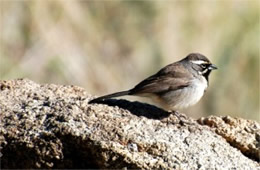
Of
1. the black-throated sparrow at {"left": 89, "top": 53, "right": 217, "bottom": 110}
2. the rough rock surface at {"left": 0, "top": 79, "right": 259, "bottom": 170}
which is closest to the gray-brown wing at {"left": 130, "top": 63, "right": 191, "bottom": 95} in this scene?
the black-throated sparrow at {"left": 89, "top": 53, "right": 217, "bottom": 110}

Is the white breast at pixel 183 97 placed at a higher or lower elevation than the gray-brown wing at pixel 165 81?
lower

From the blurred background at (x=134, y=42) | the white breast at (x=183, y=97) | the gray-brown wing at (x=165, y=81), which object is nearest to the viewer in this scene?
the gray-brown wing at (x=165, y=81)

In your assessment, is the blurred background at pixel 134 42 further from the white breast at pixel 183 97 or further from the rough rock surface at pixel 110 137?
the rough rock surface at pixel 110 137

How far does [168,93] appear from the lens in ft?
29.4

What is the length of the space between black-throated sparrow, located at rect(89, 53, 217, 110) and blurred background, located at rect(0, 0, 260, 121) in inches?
155

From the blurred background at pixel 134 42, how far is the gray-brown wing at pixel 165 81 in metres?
3.92

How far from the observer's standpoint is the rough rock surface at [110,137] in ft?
20.6

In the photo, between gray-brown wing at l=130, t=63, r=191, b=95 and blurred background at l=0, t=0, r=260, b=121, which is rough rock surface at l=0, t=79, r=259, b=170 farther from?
blurred background at l=0, t=0, r=260, b=121

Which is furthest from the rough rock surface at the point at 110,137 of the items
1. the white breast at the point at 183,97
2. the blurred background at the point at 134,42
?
the blurred background at the point at 134,42

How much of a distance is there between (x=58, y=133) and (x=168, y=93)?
2.85 m

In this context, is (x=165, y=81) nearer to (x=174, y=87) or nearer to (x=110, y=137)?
(x=174, y=87)

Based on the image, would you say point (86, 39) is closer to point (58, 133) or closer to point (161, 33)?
point (161, 33)

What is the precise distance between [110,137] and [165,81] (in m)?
2.72

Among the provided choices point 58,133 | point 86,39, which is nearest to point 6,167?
point 58,133
